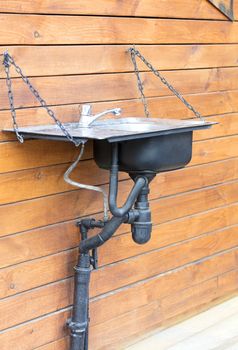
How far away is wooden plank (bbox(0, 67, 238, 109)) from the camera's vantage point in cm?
245

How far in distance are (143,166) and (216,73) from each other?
3.41 feet

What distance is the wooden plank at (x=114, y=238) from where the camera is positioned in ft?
8.20

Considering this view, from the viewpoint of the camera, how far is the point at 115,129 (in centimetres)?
253

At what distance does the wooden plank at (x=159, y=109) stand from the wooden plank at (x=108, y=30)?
0.25 m

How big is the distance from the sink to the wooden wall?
0.14m

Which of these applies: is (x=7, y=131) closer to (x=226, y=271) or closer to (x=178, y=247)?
(x=178, y=247)

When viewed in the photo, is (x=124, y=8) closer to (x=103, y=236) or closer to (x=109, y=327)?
(x=103, y=236)

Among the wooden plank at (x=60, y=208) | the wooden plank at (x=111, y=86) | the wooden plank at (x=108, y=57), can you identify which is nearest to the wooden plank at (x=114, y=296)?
the wooden plank at (x=60, y=208)

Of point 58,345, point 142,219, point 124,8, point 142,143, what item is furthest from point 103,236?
point 124,8

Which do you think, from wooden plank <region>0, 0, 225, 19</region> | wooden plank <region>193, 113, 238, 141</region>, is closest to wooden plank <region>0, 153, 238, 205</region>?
wooden plank <region>193, 113, 238, 141</region>

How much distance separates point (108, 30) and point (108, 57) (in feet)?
0.35

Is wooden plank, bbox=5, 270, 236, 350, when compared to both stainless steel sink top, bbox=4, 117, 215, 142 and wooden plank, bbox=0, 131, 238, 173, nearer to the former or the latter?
wooden plank, bbox=0, 131, 238, 173

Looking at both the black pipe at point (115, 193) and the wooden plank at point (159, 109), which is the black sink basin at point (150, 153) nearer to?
the black pipe at point (115, 193)

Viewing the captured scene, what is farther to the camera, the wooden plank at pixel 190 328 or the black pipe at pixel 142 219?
the wooden plank at pixel 190 328
